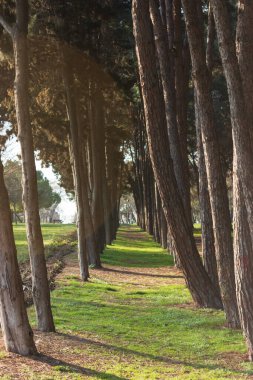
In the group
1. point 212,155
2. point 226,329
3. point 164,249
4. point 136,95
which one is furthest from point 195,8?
point 164,249

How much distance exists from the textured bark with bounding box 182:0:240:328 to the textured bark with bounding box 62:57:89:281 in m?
8.35

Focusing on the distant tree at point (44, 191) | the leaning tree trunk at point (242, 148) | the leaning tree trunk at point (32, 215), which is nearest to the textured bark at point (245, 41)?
the leaning tree trunk at point (242, 148)

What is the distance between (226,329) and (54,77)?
36.8 ft

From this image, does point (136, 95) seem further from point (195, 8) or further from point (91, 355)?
point (91, 355)

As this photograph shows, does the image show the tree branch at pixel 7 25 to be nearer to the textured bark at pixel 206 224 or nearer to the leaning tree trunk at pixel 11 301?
the leaning tree trunk at pixel 11 301

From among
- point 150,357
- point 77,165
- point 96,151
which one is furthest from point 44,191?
point 150,357

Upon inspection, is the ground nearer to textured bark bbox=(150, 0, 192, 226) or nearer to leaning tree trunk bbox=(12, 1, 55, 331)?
leaning tree trunk bbox=(12, 1, 55, 331)

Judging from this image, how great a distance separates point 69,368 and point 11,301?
133 cm

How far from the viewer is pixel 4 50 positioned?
14219 millimetres

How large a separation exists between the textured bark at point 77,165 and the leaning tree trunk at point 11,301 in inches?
404

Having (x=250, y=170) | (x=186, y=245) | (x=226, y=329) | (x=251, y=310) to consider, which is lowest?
(x=226, y=329)

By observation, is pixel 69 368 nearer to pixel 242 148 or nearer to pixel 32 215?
pixel 32 215

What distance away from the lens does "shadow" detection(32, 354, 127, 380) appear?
8.05 meters

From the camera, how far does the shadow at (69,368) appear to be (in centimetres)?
805
